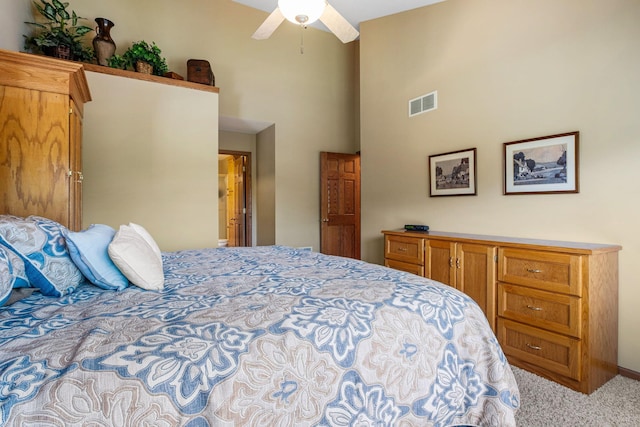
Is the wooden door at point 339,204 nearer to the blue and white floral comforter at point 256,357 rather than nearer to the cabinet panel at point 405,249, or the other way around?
the cabinet panel at point 405,249

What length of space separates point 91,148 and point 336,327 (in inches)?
124

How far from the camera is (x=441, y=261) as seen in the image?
2838mm

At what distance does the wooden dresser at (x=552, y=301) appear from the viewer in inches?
77.3

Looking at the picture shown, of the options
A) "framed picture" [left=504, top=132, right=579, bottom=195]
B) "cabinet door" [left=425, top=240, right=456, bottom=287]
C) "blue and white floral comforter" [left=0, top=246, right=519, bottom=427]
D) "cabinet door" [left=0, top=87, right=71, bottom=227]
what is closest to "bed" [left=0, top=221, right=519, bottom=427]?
"blue and white floral comforter" [left=0, top=246, right=519, bottom=427]

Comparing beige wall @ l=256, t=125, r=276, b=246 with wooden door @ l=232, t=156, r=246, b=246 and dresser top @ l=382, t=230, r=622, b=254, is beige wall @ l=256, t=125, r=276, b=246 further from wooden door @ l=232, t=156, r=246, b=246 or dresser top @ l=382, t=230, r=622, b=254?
dresser top @ l=382, t=230, r=622, b=254

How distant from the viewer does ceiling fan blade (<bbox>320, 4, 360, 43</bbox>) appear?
7.61ft

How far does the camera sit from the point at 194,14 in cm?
415

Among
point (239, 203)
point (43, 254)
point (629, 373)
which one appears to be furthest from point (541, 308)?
point (239, 203)

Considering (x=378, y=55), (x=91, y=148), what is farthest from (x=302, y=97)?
(x=91, y=148)

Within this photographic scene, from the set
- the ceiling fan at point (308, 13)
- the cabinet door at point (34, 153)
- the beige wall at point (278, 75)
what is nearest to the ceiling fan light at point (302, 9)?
the ceiling fan at point (308, 13)

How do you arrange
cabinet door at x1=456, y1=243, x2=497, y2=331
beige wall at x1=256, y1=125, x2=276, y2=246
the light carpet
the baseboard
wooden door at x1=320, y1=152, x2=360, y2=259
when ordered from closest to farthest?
the light carpet, the baseboard, cabinet door at x1=456, y1=243, x2=497, y2=331, beige wall at x1=256, y1=125, x2=276, y2=246, wooden door at x1=320, y1=152, x2=360, y2=259

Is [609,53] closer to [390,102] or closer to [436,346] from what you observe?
[390,102]

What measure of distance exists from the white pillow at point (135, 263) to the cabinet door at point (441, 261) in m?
2.27

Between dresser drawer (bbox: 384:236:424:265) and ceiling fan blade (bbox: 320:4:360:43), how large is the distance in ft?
6.12
